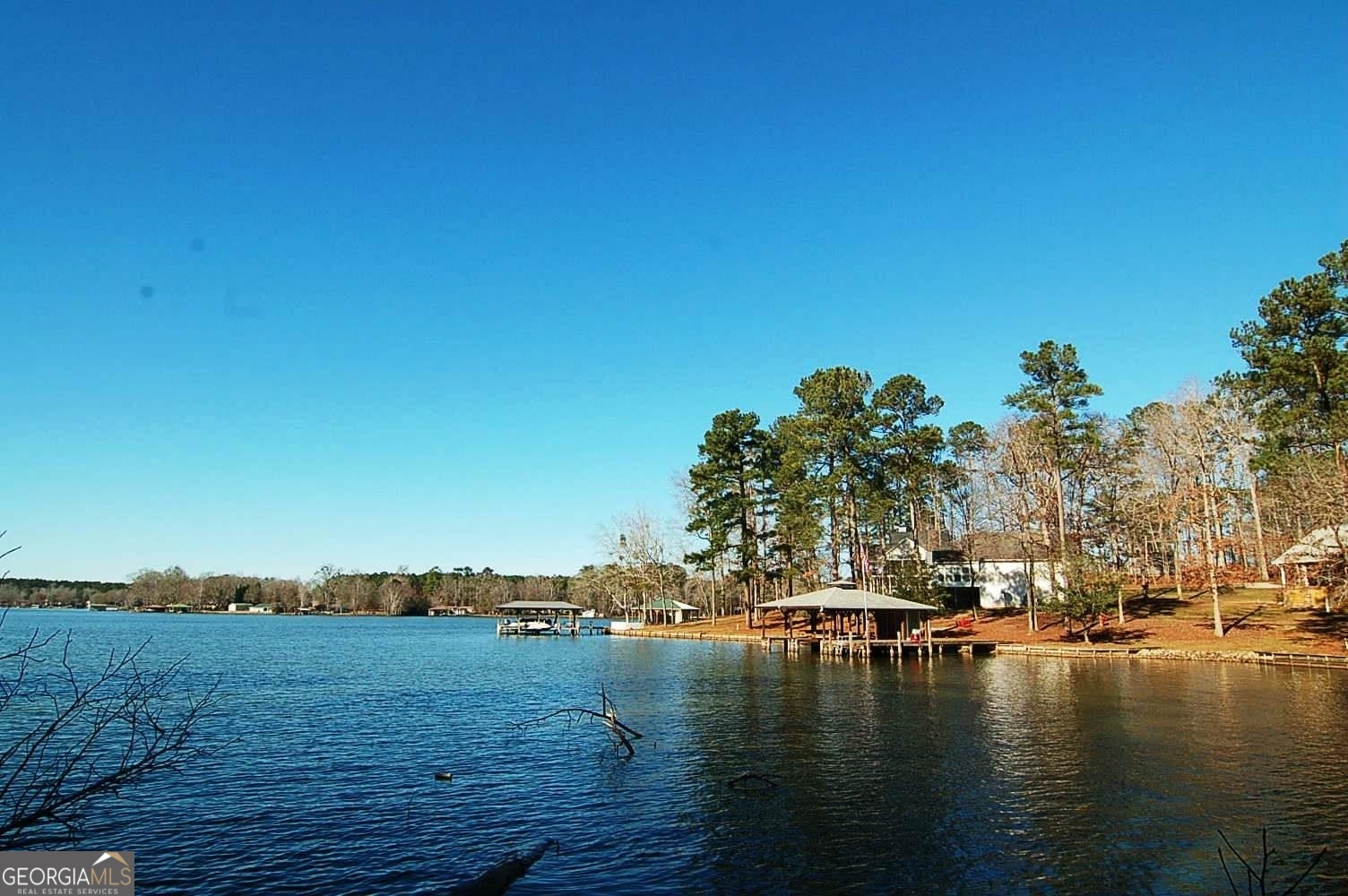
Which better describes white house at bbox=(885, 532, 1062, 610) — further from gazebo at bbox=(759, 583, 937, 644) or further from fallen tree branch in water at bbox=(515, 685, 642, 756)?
fallen tree branch in water at bbox=(515, 685, 642, 756)

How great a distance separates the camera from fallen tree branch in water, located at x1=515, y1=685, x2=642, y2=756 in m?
20.6

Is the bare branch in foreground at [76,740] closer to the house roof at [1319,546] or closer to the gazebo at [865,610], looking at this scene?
the gazebo at [865,610]

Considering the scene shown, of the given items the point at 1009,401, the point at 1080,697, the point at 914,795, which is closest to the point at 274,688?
the point at 914,795

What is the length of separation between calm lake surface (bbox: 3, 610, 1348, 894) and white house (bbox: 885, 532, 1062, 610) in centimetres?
2836

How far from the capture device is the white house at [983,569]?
60.2m

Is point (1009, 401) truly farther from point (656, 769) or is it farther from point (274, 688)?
point (274, 688)

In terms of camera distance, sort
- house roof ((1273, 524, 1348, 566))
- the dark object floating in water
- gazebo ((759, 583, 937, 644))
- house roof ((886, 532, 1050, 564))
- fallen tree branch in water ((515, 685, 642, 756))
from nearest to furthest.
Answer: the dark object floating in water → fallen tree branch in water ((515, 685, 642, 756)) → house roof ((1273, 524, 1348, 566)) → gazebo ((759, 583, 937, 644)) → house roof ((886, 532, 1050, 564))

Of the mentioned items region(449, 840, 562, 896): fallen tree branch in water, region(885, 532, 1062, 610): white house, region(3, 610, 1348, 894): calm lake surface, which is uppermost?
region(885, 532, 1062, 610): white house

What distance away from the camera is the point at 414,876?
11.8 metres

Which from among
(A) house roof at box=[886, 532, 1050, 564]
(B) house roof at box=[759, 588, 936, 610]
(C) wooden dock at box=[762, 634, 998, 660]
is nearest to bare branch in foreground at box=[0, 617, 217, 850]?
(B) house roof at box=[759, 588, 936, 610]

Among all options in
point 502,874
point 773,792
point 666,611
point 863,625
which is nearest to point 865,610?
point 863,625

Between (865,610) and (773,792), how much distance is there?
30886 millimetres

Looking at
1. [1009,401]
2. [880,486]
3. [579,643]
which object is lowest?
[579,643]

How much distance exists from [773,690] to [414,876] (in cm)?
2149
